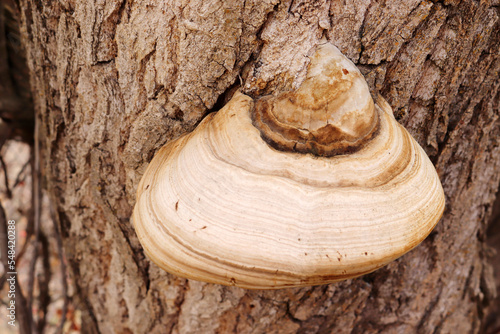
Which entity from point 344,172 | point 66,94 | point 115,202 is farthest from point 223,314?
point 66,94

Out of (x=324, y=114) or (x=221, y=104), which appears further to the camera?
(x=221, y=104)

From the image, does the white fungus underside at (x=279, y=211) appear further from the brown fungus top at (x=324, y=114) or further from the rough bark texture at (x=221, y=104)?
the rough bark texture at (x=221, y=104)

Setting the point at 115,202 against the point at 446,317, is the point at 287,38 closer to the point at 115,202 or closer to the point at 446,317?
the point at 115,202

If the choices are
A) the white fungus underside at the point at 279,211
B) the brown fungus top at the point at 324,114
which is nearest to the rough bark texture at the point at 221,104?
the brown fungus top at the point at 324,114

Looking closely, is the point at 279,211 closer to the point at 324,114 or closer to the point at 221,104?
the point at 324,114

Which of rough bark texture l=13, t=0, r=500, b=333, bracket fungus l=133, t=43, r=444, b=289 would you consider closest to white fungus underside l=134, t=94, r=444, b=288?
bracket fungus l=133, t=43, r=444, b=289

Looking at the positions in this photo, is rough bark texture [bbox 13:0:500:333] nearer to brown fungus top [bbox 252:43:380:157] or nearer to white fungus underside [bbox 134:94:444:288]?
brown fungus top [bbox 252:43:380:157]

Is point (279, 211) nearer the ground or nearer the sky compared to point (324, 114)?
nearer the ground

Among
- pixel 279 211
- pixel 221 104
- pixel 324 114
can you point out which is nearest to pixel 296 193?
pixel 279 211
